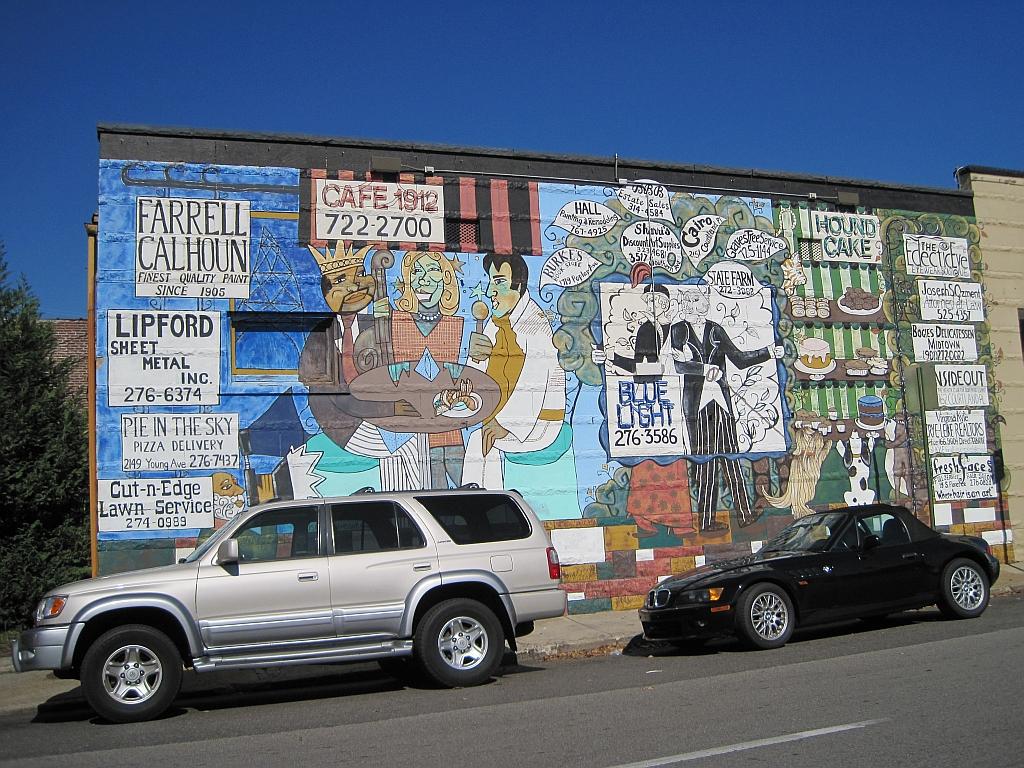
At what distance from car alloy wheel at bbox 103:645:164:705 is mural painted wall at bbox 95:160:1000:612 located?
439 cm

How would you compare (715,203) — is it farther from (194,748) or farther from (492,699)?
(194,748)

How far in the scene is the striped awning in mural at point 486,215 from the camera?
1496cm

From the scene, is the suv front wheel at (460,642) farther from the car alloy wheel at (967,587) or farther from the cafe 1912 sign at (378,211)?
the cafe 1912 sign at (378,211)

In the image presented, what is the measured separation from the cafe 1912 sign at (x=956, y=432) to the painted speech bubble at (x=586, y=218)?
682cm

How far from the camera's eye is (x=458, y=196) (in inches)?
595

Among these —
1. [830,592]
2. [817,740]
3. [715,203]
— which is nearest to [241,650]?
[817,740]

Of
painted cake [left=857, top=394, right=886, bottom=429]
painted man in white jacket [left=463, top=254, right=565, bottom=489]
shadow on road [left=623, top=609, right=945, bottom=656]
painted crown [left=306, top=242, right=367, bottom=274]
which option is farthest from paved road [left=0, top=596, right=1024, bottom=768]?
painted cake [left=857, top=394, right=886, bottom=429]

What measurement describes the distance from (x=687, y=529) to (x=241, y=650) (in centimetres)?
847

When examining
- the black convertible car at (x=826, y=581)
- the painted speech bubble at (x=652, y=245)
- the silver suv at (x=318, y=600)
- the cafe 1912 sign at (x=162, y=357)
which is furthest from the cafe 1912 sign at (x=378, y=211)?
the black convertible car at (x=826, y=581)

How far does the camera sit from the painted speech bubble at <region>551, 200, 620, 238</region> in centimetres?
1563

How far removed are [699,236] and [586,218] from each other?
2038 mm

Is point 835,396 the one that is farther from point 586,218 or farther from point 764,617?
point 764,617

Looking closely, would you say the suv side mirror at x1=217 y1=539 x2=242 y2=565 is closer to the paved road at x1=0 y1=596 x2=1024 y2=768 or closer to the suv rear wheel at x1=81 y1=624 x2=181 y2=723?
the suv rear wheel at x1=81 y1=624 x2=181 y2=723

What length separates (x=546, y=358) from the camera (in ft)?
49.5
